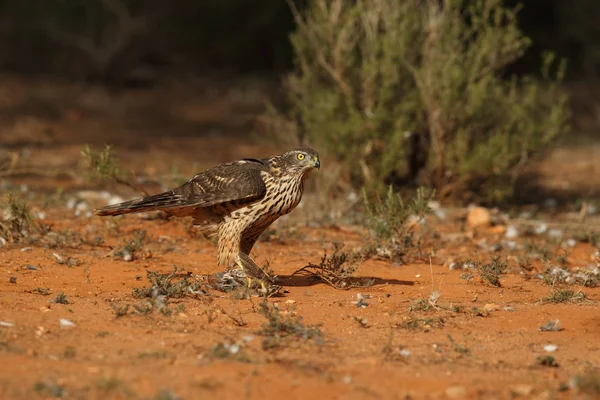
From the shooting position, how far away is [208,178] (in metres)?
7.00

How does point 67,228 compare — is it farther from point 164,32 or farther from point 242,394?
point 164,32

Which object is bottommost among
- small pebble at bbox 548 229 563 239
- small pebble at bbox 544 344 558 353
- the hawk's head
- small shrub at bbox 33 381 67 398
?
small pebble at bbox 544 344 558 353

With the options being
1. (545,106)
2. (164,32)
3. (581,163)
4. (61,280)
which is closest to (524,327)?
(61,280)

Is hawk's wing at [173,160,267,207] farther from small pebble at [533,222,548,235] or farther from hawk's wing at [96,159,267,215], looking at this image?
small pebble at [533,222,548,235]

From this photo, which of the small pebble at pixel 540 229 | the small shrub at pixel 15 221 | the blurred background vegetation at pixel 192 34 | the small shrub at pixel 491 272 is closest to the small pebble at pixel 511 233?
the small pebble at pixel 540 229

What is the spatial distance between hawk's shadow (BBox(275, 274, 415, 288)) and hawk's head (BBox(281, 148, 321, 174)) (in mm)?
878

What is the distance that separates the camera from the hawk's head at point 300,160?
22.5ft

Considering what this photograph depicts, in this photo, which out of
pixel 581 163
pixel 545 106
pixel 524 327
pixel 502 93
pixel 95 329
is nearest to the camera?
pixel 95 329

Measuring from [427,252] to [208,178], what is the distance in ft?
7.62

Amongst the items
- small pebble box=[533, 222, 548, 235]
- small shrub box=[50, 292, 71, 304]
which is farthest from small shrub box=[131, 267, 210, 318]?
small pebble box=[533, 222, 548, 235]

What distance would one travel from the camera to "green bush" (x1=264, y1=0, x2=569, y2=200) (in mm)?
9758

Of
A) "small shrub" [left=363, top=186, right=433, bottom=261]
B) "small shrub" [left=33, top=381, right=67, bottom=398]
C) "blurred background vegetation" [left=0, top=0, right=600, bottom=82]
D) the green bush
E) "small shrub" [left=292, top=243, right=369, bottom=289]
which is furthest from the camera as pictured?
"blurred background vegetation" [left=0, top=0, right=600, bottom=82]

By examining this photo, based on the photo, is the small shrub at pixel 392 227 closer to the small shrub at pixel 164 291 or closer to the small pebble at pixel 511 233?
the small pebble at pixel 511 233

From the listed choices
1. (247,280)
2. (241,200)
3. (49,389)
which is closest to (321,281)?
(247,280)
